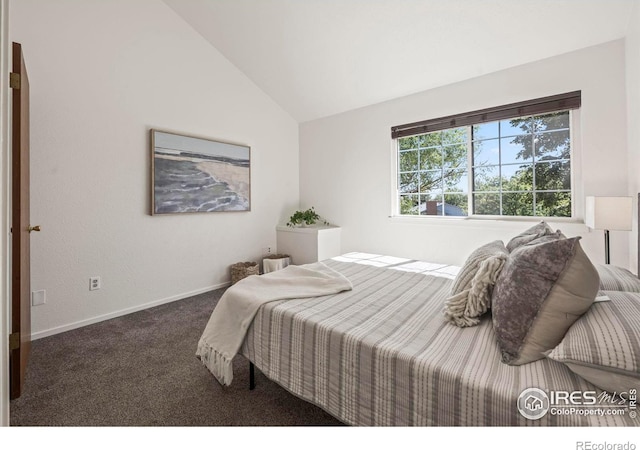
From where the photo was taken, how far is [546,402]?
83 centimetres

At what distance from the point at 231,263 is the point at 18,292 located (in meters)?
2.19

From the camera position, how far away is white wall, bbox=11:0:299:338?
241cm

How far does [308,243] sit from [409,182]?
5.08ft

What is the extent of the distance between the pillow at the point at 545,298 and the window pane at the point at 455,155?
8.23ft

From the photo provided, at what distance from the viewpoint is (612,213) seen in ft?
6.63

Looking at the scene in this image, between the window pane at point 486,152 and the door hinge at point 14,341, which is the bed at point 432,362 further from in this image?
the window pane at point 486,152

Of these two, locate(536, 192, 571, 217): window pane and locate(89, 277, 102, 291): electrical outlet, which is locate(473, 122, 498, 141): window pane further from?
locate(89, 277, 102, 291): electrical outlet

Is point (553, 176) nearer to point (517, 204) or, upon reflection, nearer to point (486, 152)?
point (517, 204)

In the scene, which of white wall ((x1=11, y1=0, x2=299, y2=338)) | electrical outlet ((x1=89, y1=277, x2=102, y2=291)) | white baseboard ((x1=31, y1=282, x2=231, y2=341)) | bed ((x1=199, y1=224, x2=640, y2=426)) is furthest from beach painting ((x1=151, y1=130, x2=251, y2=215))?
bed ((x1=199, y1=224, x2=640, y2=426))

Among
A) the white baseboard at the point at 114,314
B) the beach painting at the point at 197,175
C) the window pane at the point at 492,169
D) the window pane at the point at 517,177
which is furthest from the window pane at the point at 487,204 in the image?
the white baseboard at the point at 114,314

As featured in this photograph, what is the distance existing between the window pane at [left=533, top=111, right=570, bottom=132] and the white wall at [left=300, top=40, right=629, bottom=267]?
6.8 inches

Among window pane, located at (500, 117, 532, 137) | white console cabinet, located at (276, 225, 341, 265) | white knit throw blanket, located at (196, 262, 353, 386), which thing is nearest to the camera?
white knit throw blanket, located at (196, 262, 353, 386)

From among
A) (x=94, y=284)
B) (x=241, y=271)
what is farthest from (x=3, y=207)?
(x=241, y=271)

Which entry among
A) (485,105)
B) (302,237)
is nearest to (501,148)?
(485,105)
